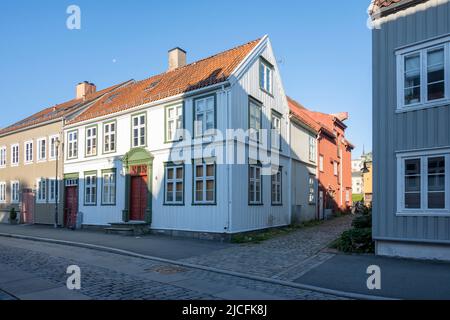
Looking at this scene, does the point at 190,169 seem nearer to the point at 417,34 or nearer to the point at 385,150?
the point at 385,150

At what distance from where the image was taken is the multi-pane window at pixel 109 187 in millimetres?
20341

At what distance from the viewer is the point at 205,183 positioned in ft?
53.6

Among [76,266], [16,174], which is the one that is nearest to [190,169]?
[76,266]

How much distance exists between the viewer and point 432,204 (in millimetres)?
10922

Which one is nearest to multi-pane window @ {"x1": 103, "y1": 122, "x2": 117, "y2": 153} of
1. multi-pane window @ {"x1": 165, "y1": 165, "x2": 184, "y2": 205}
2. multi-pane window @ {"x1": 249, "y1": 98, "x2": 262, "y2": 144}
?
multi-pane window @ {"x1": 165, "y1": 165, "x2": 184, "y2": 205}

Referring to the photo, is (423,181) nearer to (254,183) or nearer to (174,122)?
(254,183)

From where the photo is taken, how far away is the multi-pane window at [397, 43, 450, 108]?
11055 mm

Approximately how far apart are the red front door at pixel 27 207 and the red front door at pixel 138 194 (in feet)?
34.0

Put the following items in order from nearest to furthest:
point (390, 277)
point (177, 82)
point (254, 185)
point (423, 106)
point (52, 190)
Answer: point (390, 277), point (423, 106), point (254, 185), point (177, 82), point (52, 190)

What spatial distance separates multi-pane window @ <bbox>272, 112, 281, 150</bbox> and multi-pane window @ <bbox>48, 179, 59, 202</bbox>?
1370 centimetres

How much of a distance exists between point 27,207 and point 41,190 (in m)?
2.21

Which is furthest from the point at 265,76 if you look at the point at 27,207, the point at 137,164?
the point at 27,207
